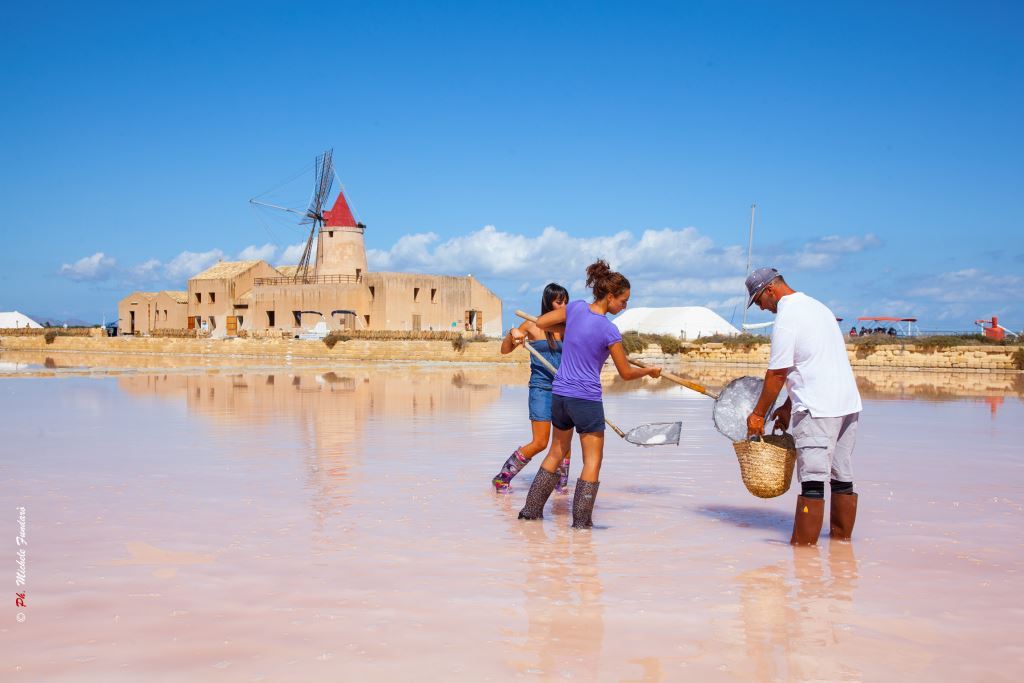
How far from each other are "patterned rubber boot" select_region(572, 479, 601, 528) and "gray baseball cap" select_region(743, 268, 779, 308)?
1.06 m

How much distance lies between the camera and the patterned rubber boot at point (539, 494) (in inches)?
171

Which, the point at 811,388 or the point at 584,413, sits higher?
the point at 811,388

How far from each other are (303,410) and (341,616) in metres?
7.58

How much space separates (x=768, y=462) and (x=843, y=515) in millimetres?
395

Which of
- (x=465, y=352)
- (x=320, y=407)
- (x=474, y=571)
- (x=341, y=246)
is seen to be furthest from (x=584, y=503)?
(x=341, y=246)

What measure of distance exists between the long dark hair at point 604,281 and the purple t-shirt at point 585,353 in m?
0.10

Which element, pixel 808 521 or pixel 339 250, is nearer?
pixel 808 521

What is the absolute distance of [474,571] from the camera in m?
3.41

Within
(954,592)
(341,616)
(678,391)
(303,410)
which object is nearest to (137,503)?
(341,616)

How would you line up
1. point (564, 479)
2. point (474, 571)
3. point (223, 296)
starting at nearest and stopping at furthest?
point (474, 571) → point (564, 479) → point (223, 296)

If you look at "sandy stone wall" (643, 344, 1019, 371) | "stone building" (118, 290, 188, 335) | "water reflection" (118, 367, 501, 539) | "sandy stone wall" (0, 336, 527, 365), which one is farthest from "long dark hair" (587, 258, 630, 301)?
"stone building" (118, 290, 188, 335)

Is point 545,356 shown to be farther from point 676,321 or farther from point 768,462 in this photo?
point 676,321

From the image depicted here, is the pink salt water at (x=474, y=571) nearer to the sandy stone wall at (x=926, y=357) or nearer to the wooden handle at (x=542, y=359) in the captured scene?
the wooden handle at (x=542, y=359)

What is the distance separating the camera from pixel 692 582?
10.8 feet
